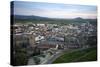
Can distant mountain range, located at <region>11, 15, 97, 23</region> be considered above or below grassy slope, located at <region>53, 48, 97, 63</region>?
above

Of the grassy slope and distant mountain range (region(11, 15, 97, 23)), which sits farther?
the grassy slope

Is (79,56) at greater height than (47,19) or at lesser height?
lesser

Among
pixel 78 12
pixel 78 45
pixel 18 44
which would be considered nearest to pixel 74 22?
pixel 78 12

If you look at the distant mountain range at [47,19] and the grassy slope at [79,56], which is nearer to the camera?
the distant mountain range at [47,19]

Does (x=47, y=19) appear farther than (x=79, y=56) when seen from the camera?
No

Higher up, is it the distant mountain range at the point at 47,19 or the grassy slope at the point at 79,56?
the distant mountain range at the point at 47,19
